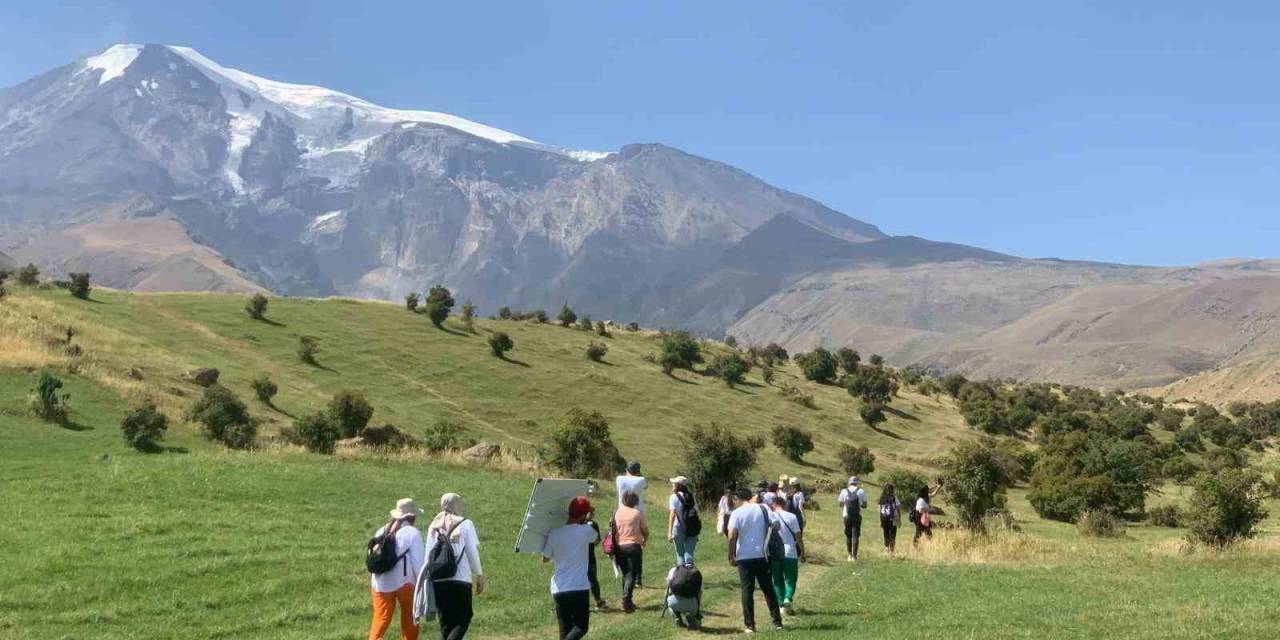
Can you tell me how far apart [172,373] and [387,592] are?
46.3 m

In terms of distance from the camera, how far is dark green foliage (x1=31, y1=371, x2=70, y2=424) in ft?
124

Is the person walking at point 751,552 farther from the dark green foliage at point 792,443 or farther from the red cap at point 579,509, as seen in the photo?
the dark green foliage at point 792,443

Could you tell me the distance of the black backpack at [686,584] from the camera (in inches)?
609

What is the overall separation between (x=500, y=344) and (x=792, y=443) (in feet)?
88.4

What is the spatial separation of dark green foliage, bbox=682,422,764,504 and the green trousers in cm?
2284

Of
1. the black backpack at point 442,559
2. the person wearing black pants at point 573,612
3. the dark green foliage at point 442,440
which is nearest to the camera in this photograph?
the black backpack at point 442,559

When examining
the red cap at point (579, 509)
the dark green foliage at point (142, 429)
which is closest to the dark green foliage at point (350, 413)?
the dark green foliage at point (142, 429)

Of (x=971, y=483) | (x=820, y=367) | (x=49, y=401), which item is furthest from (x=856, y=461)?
(x=49, y=401)

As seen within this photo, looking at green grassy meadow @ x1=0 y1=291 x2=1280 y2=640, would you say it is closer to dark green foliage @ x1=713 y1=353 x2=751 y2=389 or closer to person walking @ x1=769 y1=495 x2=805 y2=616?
person walking @ x1=769 y1=495 x2=805 y2=616

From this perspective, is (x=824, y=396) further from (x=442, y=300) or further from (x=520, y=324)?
(x=442, y=300)

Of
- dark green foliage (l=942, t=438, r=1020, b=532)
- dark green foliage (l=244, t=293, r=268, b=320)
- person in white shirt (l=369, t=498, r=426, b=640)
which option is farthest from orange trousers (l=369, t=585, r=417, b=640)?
dark green foliage (l=244, t=293, r=268, b=320)

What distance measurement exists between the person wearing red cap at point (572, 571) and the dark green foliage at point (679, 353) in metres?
69.5

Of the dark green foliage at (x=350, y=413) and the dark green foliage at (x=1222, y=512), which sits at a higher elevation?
the dark green foliage at (x=350, y=413)

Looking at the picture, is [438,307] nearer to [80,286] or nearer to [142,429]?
[80,286]
